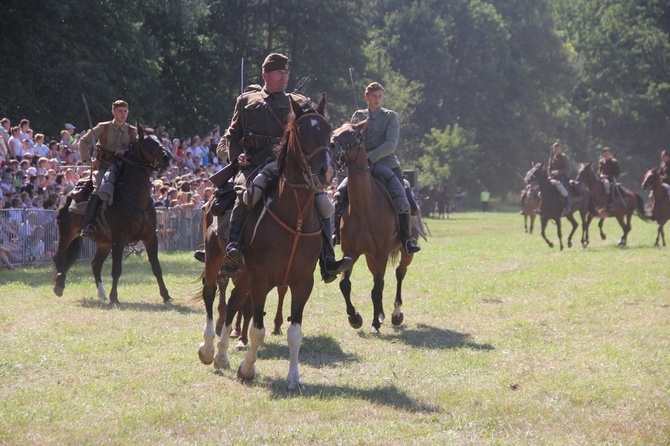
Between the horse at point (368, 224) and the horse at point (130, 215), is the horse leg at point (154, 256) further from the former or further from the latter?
the horse at point (368, 224)

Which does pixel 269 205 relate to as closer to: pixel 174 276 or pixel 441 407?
pixel 441 407

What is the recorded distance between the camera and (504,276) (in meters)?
20.4

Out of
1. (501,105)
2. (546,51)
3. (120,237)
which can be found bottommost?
(120,237)

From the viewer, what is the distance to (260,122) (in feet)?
31.8

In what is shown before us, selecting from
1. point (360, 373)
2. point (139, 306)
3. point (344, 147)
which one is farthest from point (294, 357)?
point (139, 306)

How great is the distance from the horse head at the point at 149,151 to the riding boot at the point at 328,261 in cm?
564

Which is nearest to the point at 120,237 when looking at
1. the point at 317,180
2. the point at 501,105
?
the point at 317,180

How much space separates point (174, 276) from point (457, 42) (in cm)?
7086

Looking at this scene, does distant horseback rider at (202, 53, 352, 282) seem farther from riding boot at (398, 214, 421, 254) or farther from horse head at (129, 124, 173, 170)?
horse head at (129, 124, 173, 170)

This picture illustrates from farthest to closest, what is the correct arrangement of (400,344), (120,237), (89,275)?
(89,275) < (120,237) < (400,344)

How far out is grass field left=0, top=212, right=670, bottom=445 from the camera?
738 cm

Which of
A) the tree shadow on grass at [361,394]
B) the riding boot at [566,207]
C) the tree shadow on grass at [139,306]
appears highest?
the riding boot at [566,207]

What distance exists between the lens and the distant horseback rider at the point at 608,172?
31.7 meters

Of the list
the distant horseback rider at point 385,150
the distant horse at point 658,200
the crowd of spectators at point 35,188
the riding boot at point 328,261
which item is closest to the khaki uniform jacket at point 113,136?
the distant horseback rider at point 385,150
